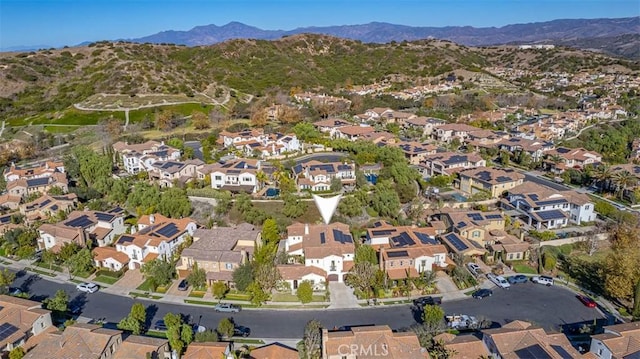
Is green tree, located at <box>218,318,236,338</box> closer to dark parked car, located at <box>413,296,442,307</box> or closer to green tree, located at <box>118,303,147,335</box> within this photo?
green tree, located at <box>118,303,147,335</box>

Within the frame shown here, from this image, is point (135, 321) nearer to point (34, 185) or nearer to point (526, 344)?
point (526, 344)

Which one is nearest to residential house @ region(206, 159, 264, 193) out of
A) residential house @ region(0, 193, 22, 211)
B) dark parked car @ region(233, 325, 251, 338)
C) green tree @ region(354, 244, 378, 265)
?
green tree @ region(354, 244, 378, 265)

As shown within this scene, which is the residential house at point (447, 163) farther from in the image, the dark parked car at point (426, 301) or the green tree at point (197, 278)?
the green tree at point (197, 278)

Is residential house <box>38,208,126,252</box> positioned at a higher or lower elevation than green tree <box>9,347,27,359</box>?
higher

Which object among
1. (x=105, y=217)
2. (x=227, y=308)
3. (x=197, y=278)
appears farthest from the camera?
(x=105, y=217)

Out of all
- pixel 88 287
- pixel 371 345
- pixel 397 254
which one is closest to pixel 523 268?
pixel 397 254

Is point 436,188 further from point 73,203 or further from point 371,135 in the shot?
point 73,203
